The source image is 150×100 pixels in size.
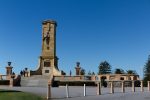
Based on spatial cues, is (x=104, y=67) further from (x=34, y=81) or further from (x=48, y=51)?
(x=34, y=81)

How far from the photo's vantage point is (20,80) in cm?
5359

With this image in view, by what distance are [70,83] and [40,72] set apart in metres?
10.0

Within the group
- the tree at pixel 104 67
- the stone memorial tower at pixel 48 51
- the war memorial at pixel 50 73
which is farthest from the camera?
the tree at pixel 104 67

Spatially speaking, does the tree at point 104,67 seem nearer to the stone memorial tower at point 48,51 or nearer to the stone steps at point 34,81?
the stone memorial tower at point 48,51

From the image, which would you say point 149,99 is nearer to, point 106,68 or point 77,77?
point 77,77

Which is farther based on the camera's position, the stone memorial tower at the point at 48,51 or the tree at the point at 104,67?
the tree at the point at 104,67

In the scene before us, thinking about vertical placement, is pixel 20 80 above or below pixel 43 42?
below

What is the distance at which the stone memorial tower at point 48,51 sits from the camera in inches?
2452

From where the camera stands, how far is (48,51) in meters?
62.5

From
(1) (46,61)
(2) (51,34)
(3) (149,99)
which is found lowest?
(3) (149,99)

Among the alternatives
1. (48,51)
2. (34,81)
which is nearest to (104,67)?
(48,51)

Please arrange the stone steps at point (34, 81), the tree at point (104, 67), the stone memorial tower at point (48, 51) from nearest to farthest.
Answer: the stone steps at point (34, 81), the stone memorial tower at point (48, 51), the tree at point (104, 67)

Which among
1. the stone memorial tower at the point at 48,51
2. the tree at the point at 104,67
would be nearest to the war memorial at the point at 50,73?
the stone memorial tower at the point at 48,51

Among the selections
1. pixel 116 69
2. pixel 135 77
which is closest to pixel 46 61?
pixel 135 77
